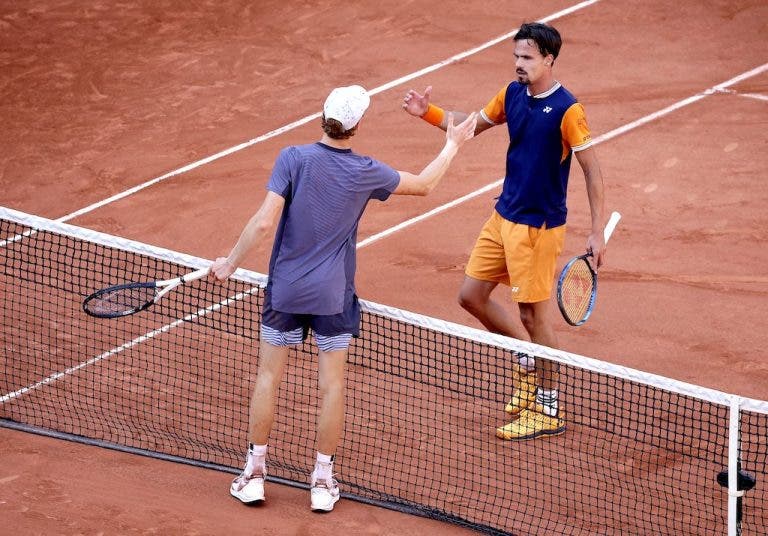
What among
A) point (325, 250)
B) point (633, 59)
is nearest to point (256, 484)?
point (325, 250)

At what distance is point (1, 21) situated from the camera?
13586 millimetres

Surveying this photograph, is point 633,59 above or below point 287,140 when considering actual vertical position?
above

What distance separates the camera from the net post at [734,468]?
211 inches

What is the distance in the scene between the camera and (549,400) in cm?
675

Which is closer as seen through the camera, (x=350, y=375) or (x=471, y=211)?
(x=350, y=375)

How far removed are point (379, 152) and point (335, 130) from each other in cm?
503

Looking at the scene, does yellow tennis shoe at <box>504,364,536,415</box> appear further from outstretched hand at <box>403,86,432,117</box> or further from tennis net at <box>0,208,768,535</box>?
outstretched hand at <box>403,86,432,117</box>

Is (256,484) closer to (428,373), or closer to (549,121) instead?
(428,373)

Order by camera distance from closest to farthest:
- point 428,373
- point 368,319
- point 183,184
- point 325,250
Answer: point 325,250 → point 428,373 → point 368,319 → point 183,184

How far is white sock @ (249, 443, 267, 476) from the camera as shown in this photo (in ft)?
19.3

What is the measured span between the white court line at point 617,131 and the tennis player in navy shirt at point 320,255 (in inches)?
133

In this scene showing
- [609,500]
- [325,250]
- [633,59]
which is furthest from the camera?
[633,59]

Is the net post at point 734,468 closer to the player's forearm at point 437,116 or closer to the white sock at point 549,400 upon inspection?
the white sock at point 549,400

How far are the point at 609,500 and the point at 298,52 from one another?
759 centimetres
